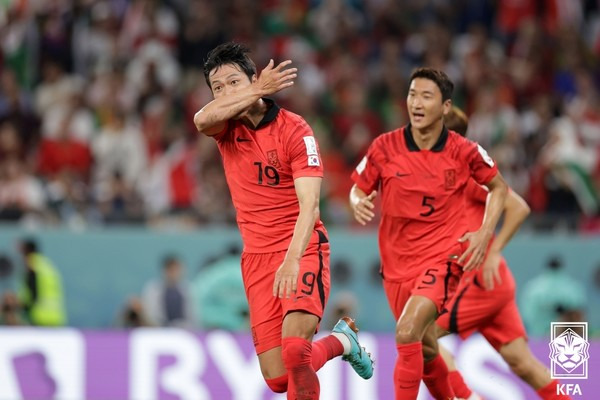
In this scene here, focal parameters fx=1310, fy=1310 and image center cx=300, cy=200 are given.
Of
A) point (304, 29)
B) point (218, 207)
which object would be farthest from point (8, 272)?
point (304, 29)

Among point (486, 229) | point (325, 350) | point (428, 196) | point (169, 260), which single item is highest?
point (169, 260)

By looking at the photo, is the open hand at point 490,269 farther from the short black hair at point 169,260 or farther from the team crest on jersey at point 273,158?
the short black hair at point 169,260

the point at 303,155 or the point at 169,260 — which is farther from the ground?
the point at 169,260

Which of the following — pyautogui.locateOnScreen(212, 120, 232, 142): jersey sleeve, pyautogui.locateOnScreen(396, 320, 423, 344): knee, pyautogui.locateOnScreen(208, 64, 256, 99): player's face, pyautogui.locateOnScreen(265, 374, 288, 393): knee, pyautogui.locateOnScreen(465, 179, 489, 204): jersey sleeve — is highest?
pyautogui.locateOnScreen(208, 64, 256, 99): player's face

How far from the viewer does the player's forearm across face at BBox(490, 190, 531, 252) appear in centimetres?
922

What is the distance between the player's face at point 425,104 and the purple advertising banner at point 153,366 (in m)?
3.70

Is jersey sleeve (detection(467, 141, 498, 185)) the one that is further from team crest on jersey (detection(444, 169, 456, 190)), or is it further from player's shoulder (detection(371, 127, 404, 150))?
player's shoulder (detection(371, 127, 404, 150))

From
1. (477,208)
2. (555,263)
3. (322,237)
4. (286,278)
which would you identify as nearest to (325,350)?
(322,237)

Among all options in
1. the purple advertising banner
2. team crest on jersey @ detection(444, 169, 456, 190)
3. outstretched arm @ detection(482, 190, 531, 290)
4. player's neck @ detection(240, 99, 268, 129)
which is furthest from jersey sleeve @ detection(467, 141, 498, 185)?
the purple advertising banner

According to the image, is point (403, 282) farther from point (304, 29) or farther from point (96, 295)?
point (304, 29)

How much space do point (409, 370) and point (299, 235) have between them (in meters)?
1.38

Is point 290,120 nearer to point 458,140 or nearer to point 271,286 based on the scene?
point 271,286

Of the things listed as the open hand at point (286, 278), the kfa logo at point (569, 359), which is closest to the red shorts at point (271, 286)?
the open hand at point (286, 278)

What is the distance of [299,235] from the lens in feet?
25.0
